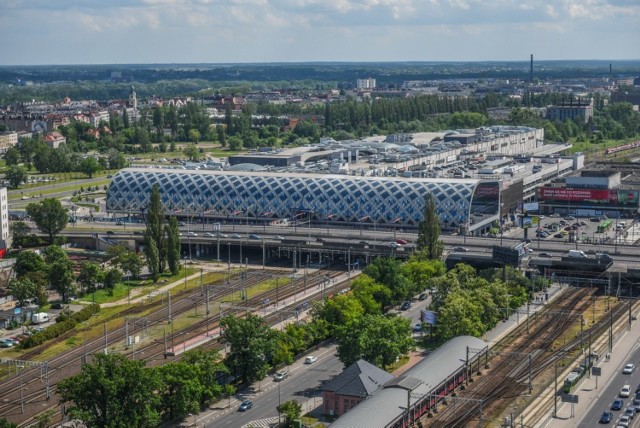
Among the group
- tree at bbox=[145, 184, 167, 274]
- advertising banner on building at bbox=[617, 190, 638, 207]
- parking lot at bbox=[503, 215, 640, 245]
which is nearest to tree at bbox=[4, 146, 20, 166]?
tree at bbox=[145, 184, 167, 274]

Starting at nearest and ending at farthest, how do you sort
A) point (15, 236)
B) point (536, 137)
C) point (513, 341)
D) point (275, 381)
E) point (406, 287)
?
point (275, 381)
point (513, 341)
point (406, 287)
point (15, 236)
point (536, 137)

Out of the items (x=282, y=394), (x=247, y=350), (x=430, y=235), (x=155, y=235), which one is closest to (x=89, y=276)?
(x=155, y=235)

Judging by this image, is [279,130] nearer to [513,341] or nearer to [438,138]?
[438,138]

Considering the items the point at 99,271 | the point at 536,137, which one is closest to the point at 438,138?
the point at 536,137

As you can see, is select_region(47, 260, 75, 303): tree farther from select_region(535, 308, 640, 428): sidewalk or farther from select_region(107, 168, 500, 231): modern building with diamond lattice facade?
select_region(535, 308, 640, 428): sidewalk

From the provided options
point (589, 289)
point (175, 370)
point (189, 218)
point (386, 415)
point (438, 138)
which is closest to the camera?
point (386, 415)

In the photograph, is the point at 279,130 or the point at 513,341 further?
the point at 279,130

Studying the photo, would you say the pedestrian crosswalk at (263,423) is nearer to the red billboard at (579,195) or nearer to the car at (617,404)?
the car at (617,404)
